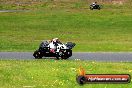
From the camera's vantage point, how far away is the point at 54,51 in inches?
1155

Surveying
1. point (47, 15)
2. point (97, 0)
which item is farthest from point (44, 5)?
point (47, 15)

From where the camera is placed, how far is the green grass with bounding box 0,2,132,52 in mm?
39284

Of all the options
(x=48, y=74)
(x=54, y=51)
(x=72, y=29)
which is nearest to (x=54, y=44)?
(x=54, y=51)

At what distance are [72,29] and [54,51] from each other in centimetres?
2637

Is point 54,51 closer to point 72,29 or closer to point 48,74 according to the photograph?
point 48,74

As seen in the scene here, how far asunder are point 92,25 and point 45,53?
2968cm

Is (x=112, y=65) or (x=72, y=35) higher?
(x=112, y=65)

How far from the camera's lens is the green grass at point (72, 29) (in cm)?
3928

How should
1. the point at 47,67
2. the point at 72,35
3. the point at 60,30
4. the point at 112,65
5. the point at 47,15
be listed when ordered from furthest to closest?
the point at 47,15
the point at 60,30
the point at 72,35
the point at 112,65
the point at 47,67

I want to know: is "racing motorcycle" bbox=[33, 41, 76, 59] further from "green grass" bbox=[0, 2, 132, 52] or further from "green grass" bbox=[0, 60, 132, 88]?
"green grass" bbox=[0, 2, 132, 52]

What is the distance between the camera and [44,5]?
83250 millimetres

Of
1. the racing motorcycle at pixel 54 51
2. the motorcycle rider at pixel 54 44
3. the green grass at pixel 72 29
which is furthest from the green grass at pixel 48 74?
the green grass at pixel 72 29

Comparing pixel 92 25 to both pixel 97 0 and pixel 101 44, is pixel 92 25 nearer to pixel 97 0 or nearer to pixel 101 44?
pixel 101 44

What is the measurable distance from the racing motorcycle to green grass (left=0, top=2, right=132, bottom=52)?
6.77 meters
